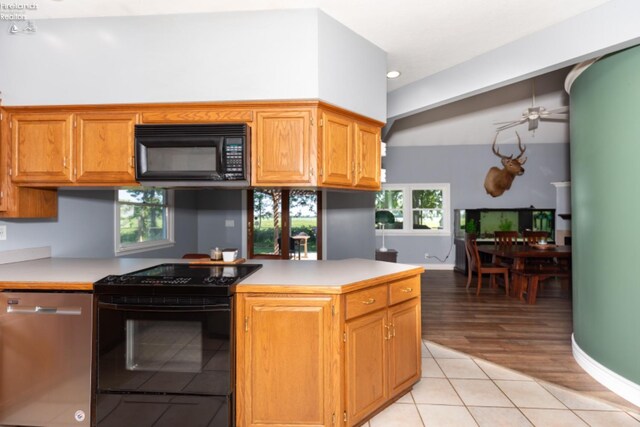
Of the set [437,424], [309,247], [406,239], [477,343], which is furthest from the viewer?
[406,239]

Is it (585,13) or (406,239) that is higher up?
(585,13)

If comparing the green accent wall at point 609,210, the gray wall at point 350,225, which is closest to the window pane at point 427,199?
the gray wall at point 350,225

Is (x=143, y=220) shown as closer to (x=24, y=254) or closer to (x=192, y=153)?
(x=24, y=254)

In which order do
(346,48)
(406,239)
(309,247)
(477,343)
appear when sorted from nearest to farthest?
(346,48) < (477,343) < (309,247) < (406,239)

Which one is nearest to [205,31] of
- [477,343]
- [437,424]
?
[437,424]

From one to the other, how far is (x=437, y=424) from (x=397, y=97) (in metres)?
3.02

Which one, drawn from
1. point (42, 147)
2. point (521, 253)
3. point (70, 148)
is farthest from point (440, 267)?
point (42, 147)

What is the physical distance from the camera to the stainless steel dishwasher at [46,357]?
6.63 feet

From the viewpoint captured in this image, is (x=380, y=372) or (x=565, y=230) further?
(x=565, y=230)

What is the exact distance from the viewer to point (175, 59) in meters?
2.45

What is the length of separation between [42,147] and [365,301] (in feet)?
8.15

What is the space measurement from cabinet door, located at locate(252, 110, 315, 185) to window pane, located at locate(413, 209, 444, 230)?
621 centimetres

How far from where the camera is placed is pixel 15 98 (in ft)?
8.08

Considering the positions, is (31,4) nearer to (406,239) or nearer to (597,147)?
(597,147)
